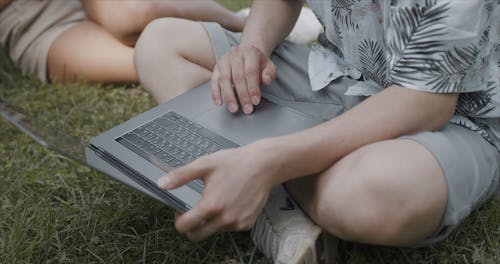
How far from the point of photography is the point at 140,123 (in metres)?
1.10

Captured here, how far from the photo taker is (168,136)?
1.05 metres

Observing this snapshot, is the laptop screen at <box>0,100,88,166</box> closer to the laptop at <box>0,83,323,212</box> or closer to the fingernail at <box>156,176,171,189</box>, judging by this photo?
the laptop at <box>0,83,323,212</box>

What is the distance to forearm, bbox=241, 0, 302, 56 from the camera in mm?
1249

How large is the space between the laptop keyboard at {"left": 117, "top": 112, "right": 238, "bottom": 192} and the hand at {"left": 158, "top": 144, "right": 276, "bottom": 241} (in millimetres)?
131

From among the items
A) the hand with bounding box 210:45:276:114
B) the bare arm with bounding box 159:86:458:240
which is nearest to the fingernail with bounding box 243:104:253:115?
the hand with bounding box 210:45:276:114

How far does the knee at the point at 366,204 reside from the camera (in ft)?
2.78

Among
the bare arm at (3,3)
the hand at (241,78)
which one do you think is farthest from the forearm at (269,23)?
the bare arm at (3,3)

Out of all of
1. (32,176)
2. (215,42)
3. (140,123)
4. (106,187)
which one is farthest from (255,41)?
(32,176)

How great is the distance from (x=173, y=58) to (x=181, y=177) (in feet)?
1.69

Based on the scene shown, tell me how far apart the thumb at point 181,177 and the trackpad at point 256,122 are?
0.60 ft

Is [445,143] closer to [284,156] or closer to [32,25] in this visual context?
[284,156]

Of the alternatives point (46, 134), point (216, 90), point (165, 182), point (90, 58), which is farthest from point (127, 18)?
point (165, 182)

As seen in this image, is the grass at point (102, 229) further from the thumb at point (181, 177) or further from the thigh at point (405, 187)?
the thumb at point (181, 177)

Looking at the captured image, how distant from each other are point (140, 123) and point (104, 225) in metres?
0.20
